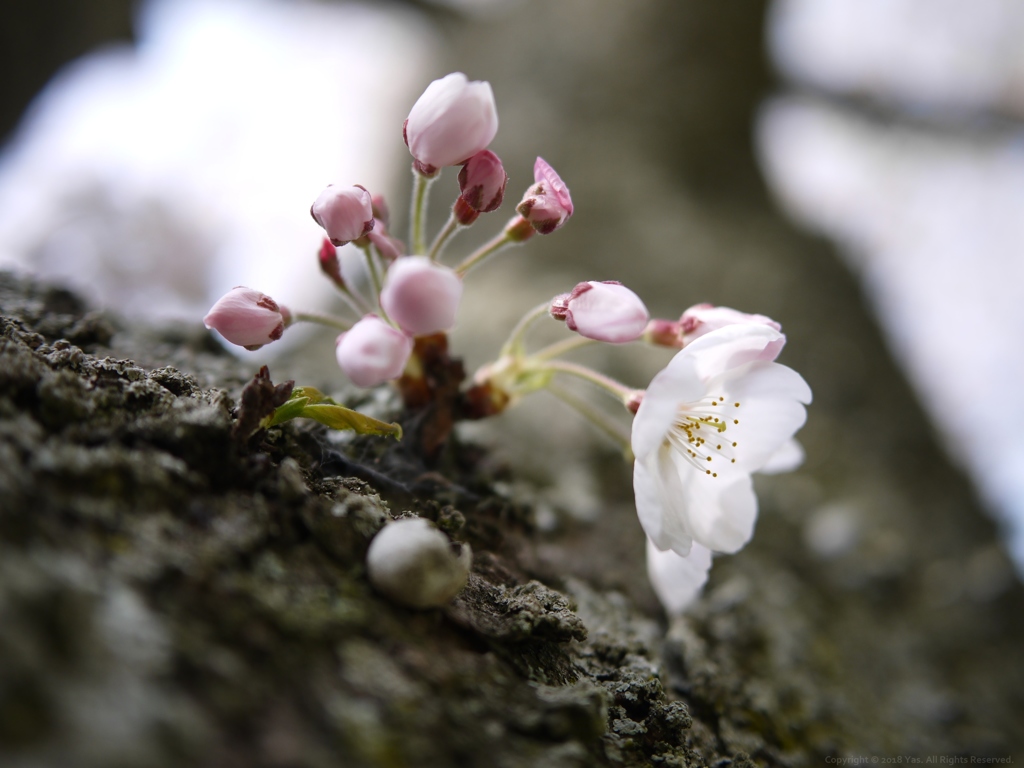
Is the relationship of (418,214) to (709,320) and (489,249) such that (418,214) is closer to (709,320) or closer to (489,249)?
(489,249)

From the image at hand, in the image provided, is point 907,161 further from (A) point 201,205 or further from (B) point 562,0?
(A) point 201,205

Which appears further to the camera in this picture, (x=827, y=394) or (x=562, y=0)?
(x=562, y=0)

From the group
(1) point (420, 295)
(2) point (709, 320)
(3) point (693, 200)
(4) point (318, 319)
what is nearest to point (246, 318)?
(4) point (318, 319)

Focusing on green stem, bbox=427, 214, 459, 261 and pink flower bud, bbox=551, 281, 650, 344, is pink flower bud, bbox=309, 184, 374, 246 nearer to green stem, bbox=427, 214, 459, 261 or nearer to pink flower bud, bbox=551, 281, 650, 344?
green stem, bbox=427, 214, 459, 261

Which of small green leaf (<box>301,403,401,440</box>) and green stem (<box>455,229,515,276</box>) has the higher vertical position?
green stem (<box>455,229,515,276</box>)

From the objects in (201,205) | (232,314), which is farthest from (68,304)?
(201,205)

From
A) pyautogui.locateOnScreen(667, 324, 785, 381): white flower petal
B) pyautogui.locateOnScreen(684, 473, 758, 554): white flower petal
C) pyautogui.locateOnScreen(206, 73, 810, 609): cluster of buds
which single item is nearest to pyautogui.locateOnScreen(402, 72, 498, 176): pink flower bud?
pyautogui.locateOnScreen(206, 73, 810, 609): cluster of buds

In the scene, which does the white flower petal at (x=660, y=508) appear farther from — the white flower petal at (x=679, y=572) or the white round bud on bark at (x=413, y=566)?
the white round bud on bark at (x=413, y=566)
